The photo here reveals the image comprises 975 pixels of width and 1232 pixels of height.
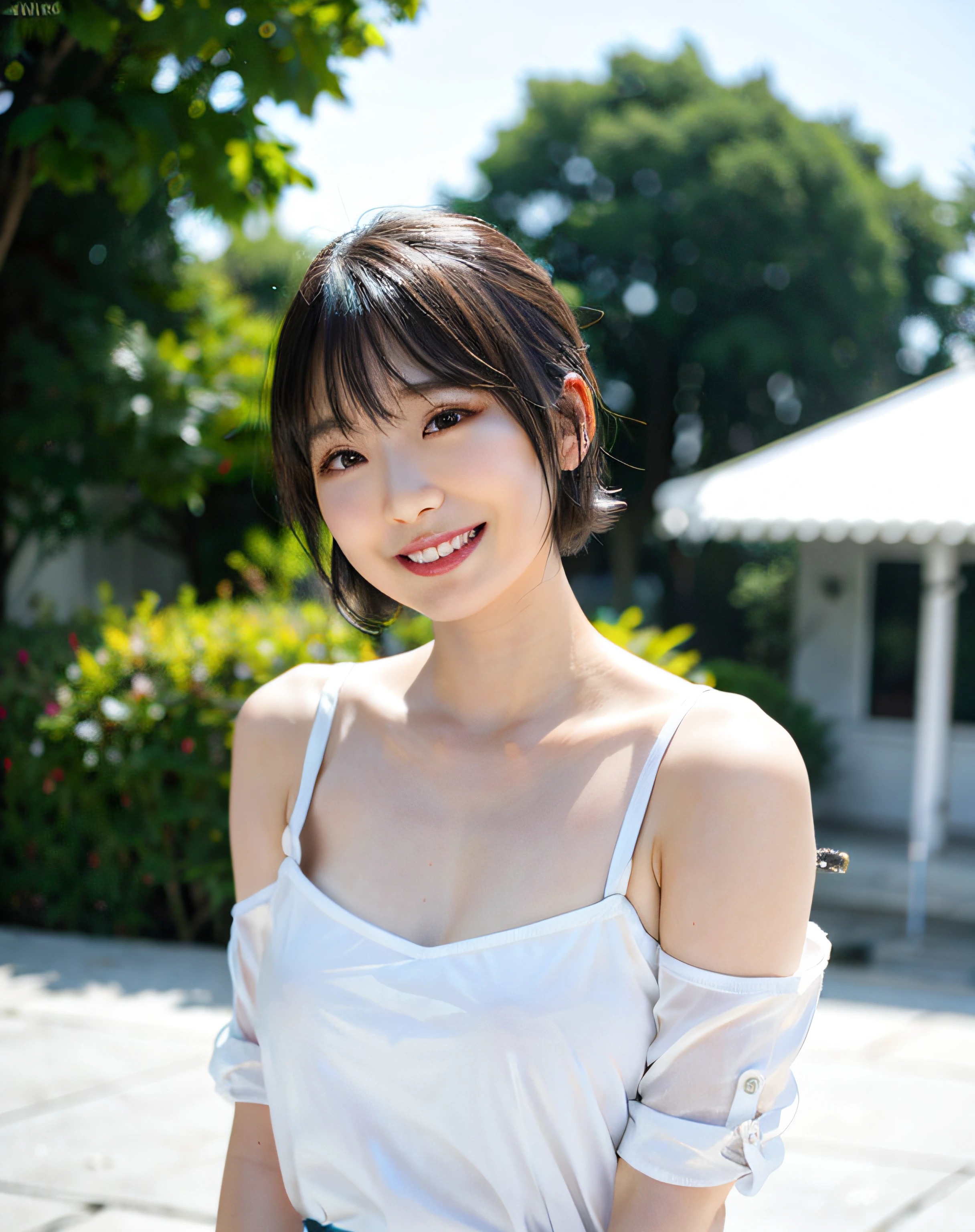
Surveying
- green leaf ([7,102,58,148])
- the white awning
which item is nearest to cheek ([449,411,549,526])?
green leaf ([7,102,58,148])

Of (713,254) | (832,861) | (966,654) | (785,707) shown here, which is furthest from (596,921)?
(713,254)

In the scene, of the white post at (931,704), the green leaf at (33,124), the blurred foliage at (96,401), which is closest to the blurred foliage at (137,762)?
the blurred foliage at (96,401)

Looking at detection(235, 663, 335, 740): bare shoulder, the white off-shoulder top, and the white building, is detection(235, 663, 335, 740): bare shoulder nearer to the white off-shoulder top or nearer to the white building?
the white off-shoulder top

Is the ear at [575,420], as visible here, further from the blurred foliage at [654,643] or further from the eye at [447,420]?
the blurred foliage at [654,643]

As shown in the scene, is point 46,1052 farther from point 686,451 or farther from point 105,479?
point 686,451

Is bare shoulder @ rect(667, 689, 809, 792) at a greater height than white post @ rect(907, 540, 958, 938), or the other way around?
bare shoulder @ rect(667, 689, 809, 792)

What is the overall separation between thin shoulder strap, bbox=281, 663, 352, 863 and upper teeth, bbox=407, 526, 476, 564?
34cm

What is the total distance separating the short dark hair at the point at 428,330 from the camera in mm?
1295

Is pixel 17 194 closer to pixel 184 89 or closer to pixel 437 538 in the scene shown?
pixel 184 89

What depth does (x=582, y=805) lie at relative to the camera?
1.32 metres

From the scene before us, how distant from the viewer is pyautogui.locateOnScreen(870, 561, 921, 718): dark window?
9.95 m

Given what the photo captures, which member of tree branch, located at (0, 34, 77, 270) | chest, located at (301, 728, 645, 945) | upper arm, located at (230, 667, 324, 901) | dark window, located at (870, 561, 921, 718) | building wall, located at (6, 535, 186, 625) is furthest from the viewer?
dark window, located at (870, 561, 921, 718)

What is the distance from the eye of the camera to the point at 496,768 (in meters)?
1.44

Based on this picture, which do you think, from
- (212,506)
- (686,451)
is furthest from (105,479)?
(686,451)
